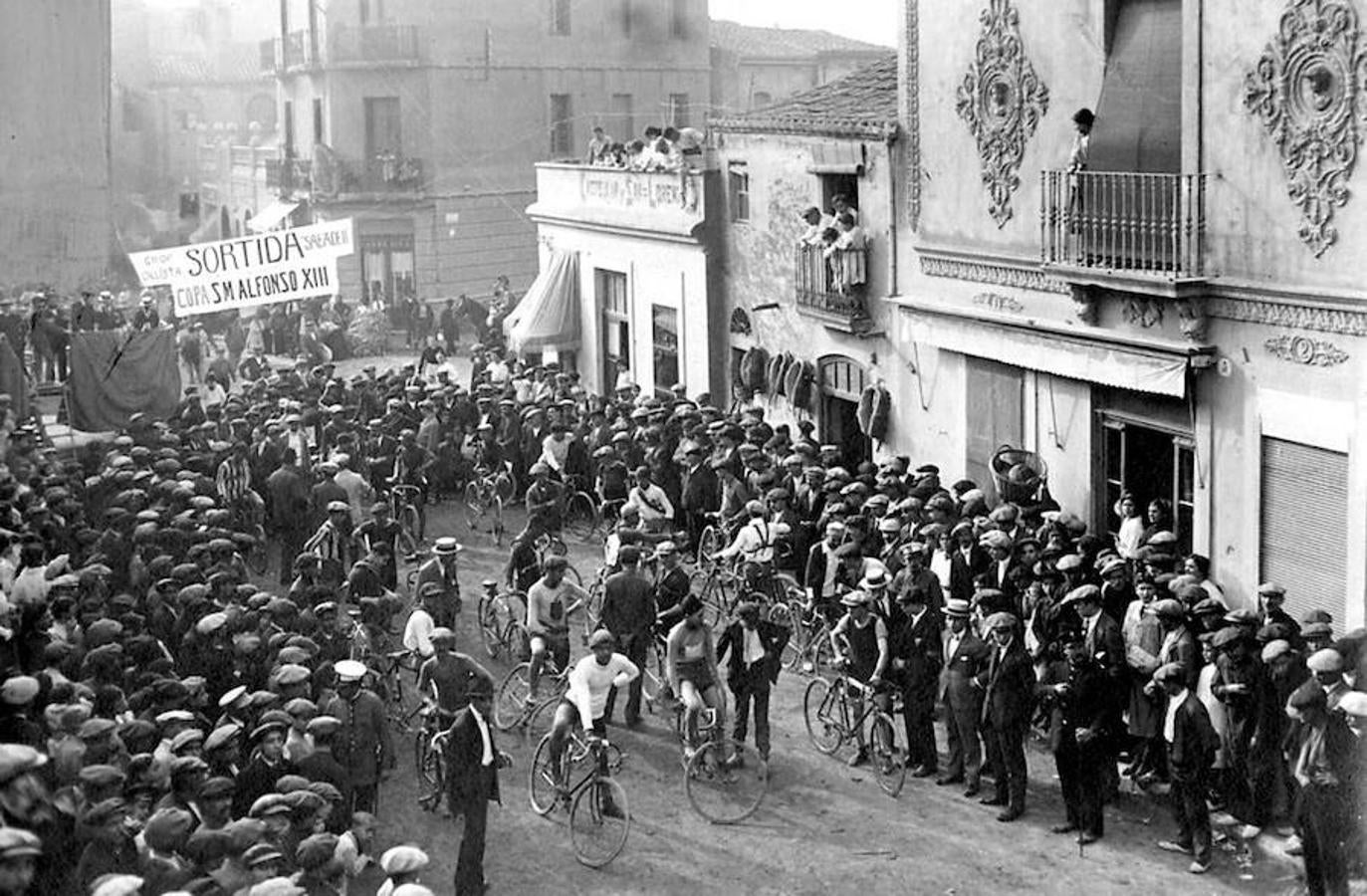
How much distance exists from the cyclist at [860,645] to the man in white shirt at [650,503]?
4951mm

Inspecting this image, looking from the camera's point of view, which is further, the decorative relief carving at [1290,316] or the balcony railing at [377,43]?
the balcony railing at [377,43]

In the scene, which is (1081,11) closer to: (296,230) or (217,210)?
(296,230)

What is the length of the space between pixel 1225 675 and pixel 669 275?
1966 centimetres

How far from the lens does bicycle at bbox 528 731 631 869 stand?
14078mm

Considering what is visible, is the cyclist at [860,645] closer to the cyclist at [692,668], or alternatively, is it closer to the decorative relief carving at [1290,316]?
the cyclist at [692,668]


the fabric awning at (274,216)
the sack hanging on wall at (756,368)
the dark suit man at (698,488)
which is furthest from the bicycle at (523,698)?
the fabric awning at (274,216)

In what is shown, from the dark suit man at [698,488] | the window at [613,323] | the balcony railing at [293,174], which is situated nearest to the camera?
the dark suit man at [698,488]

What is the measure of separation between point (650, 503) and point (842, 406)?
6.54 metres

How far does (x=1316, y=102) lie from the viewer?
16.3 m

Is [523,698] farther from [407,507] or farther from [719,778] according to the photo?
[407,507]

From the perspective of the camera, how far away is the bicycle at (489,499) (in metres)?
25.3

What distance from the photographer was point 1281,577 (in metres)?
17.1

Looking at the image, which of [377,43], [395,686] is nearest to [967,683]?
[395,686]

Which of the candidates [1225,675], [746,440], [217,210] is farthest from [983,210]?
[217,210]
